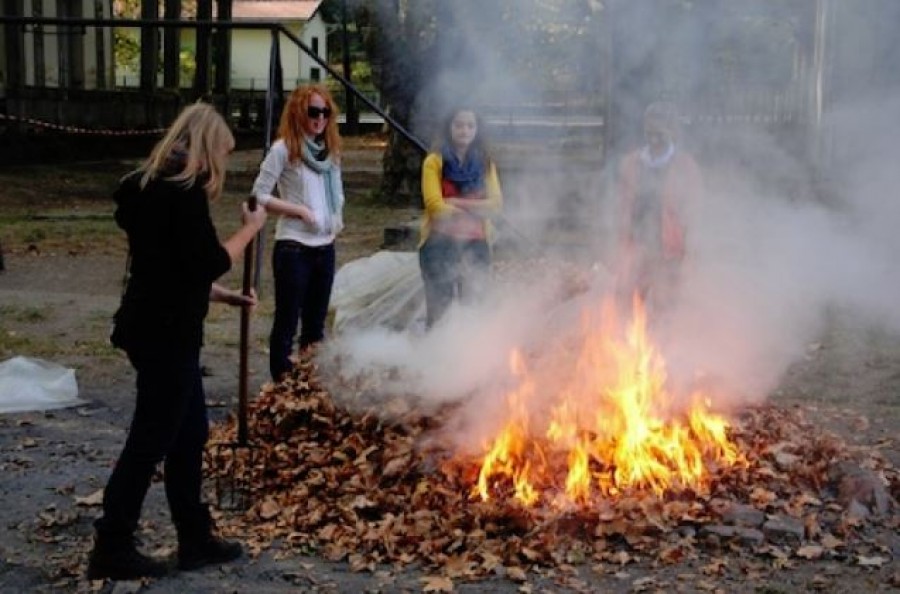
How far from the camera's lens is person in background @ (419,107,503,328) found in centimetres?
726

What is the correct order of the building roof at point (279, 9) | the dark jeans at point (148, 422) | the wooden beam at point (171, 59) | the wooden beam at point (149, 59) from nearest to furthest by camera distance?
the dark jeans at point (148, 422) → the wooden beam at point (149, 59) → the wooden beam at point (171, 59) → the building roof at point (279, 9)

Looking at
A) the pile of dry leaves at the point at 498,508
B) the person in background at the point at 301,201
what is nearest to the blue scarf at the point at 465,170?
the person in background at the point at 301,201

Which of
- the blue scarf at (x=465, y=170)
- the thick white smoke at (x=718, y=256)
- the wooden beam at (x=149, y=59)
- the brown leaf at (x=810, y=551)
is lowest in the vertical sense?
the brown leaf at (x=810, y=551)

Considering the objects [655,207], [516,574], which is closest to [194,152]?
[516,574]

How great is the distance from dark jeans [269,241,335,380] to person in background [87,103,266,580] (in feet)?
6.19

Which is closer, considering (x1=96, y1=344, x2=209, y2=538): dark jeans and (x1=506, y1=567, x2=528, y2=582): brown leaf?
(x1=96, y1=344, x2=209, y2=538): dark jeans

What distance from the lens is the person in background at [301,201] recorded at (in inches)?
254

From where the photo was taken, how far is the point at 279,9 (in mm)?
59719

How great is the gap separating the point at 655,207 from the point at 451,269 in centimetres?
125

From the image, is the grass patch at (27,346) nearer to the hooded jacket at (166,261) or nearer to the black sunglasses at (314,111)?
the black sunglasses at (314,111)

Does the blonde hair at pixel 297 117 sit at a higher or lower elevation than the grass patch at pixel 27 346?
higher

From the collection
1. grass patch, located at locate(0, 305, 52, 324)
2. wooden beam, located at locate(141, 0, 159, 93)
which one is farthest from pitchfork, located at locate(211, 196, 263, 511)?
wooden beam, located at locate(141, 0, 159, 93)

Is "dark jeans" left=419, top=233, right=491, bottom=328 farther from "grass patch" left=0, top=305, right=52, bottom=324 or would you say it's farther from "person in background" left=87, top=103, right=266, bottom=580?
"grass patch" left=0, top=305, right=52, bottom=324

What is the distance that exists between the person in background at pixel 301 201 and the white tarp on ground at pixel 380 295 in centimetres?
139
